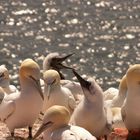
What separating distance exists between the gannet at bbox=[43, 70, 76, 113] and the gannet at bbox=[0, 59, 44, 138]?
68cm

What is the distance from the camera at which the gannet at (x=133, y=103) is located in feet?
34.7

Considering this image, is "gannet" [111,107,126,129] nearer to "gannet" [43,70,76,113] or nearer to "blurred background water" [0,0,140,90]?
"gannet" [43,70,76,113]

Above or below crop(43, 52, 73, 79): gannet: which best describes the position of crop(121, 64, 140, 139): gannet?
above

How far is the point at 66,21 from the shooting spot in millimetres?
60500

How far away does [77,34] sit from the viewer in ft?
181

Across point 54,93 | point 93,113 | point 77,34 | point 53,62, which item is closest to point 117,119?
point 54,93

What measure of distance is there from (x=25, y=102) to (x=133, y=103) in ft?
5.36

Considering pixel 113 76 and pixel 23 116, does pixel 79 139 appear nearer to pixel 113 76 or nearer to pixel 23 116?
pixel 23 116

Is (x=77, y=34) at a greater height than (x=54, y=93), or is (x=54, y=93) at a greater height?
(x=54, y=93)

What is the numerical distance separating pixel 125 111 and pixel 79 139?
1.74 m

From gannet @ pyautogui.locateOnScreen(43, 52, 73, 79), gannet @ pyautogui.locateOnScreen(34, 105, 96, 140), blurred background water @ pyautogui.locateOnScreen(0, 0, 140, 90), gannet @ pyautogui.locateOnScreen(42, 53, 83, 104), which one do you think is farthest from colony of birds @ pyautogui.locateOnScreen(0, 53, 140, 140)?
blurred background water @ pyautogui.locateOnScreen(0, 0, 140, 90)

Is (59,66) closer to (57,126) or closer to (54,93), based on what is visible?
(54,93)

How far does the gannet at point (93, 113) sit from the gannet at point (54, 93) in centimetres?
130

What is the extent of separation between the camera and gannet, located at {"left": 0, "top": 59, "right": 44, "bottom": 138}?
11.1 meters
